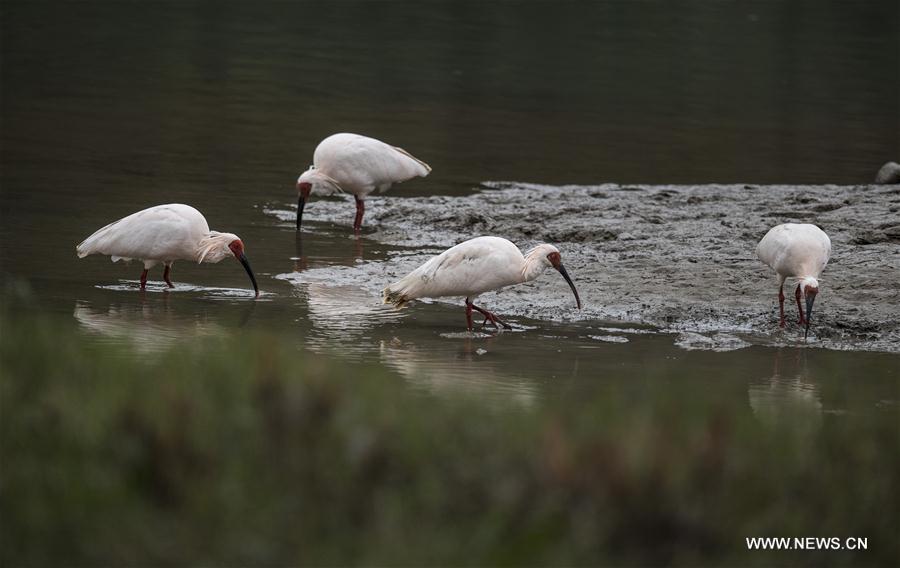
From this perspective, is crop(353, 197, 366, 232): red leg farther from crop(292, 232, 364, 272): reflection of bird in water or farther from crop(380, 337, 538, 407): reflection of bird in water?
crop(380, 337, 538, 407): reflection of bird in water

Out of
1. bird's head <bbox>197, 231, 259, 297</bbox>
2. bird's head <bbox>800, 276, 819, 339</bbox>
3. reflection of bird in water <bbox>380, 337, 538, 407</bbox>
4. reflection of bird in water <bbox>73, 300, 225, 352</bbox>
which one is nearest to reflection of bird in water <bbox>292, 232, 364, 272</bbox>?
bird's head <bbox>197, 231, 259, 297</bbox>

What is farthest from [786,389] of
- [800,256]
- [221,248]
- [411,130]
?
[411,130]

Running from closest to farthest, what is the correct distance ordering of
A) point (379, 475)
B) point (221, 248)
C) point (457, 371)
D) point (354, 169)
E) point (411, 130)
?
point (379, 475) → point (457, 371) → point (221, 248) → point (354, 169) → point (411, 130)

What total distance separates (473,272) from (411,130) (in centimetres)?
997

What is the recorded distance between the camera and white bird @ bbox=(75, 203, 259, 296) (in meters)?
11.0

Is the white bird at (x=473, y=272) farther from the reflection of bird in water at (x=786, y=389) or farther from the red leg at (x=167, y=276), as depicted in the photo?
the red leg at (x=167, y=276)

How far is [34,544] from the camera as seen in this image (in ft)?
14.6

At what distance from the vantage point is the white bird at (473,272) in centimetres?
1008

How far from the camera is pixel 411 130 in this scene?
19781 mm

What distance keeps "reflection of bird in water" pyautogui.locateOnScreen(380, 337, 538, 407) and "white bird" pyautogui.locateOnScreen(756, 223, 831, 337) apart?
235 centimetres

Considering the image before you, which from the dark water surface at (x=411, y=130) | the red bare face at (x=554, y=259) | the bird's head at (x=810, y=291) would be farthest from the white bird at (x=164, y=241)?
the bird's head at (x=810, y=291)

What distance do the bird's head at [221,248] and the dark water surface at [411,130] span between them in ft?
0.89

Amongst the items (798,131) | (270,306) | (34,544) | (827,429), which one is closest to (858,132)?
(798,131)

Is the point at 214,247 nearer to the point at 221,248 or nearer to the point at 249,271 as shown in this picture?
the point at 221,248
